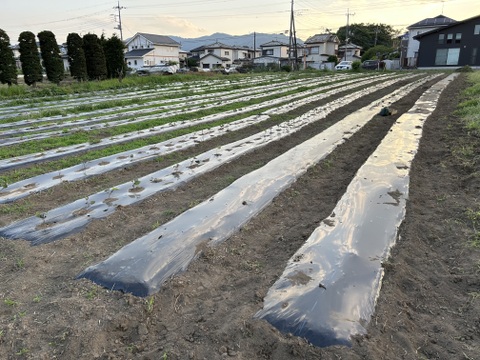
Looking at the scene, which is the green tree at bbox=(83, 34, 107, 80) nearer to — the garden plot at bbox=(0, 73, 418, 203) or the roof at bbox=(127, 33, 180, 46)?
the garden plot at bbox=(0, 73, 418, 203)

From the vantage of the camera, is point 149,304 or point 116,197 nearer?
point 149,304

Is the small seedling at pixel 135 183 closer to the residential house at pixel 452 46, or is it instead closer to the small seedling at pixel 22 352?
the small seedling at pixel 22 352

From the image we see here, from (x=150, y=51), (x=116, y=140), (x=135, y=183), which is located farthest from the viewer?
(x=150, y=51)

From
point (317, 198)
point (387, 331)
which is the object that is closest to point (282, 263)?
point (387, 331)

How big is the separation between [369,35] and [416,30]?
2657 centimetres

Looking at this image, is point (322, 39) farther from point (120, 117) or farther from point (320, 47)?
point (120, 117)

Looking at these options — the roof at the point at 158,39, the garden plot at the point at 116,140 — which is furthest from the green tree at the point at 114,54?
the roof at the point at 158,39

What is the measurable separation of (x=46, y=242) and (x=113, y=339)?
5.19ft

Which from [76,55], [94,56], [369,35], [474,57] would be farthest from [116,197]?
[369,35]

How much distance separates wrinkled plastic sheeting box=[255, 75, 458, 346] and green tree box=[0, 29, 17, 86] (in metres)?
18.2

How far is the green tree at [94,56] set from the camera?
19812 mm

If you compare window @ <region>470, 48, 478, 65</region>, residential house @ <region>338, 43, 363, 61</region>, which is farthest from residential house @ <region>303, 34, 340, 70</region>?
window @ <region>470, 48, 478, 65</region>

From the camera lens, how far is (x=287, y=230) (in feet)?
11.2

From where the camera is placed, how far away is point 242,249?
3.07 m
